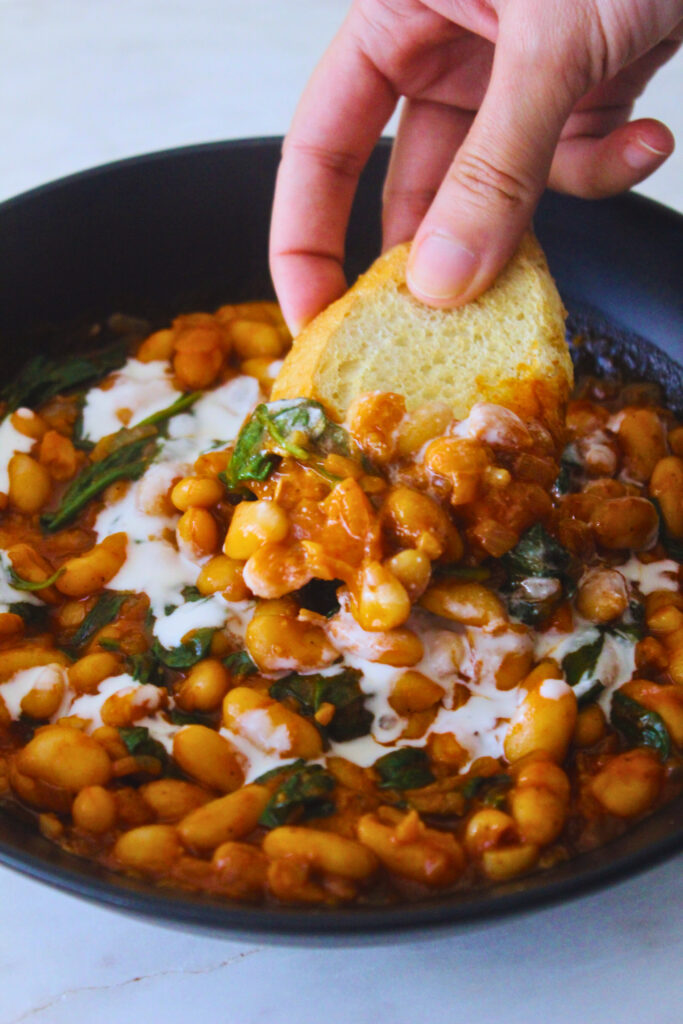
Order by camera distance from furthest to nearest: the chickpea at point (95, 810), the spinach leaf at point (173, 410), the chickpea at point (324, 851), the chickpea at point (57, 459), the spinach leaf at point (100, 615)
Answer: the spinach leaf at point (173, 410) → the chickpea at point (57, 459) → the spinach leaf at point (100, 615) → the chickpea at point (95, 810) → the chickpea at point (324, 851)

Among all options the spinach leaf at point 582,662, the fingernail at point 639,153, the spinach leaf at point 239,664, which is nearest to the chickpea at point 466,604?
the spinach leaf at point 582,662

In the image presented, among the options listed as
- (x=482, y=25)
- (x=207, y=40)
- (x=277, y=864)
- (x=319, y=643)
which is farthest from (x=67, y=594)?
(x=207, y=40)

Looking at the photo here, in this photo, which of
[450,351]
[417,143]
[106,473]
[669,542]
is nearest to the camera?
[669,542]

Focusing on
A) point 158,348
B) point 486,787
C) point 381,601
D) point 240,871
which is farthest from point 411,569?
point 158,348

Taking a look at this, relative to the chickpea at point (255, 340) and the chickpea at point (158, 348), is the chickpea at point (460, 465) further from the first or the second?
the chickpea at point (158, 348)

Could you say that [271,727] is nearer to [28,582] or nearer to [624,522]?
[28,582]

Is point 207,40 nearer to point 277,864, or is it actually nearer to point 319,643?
point 319,643

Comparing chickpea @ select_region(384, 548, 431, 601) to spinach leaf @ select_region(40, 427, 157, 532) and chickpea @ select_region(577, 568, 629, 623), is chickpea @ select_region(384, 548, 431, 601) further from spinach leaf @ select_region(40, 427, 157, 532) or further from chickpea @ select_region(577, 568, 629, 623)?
spinach leaf @ select_region(40, 427, 157, 532)
